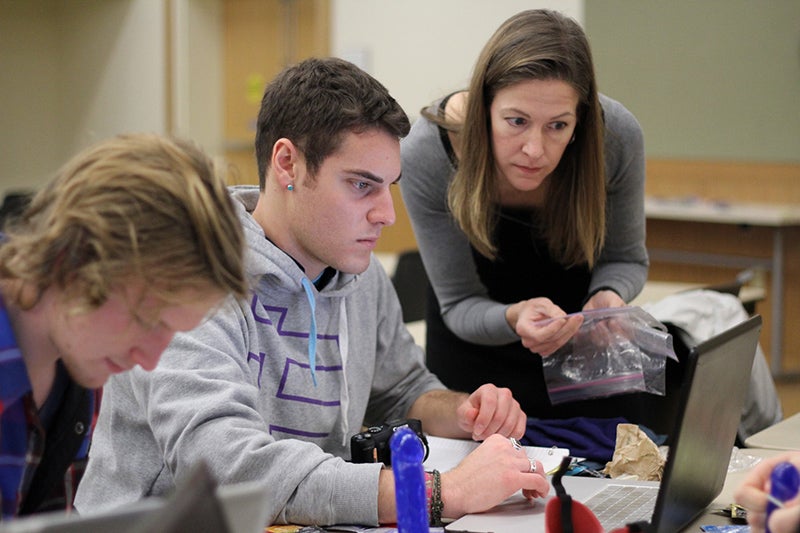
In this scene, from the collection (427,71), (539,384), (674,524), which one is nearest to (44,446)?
(674,524)

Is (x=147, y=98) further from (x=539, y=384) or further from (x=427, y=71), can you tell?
(x=539, y=384)

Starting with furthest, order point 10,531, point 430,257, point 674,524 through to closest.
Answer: point 430,257 < point 674,524 < point 10,531

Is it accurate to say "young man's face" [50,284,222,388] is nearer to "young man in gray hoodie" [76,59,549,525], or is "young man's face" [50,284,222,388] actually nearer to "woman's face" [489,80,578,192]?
"young man in gray hoodie" [76,59,549,525]

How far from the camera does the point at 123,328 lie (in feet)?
3.47

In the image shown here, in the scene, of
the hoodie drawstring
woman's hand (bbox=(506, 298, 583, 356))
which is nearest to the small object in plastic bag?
woman's hand (bbox=(506, 298, 583, 356))

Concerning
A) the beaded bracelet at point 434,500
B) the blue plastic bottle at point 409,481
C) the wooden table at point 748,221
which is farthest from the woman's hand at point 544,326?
the wooden table at point 748,221

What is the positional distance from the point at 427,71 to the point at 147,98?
1.93 meters

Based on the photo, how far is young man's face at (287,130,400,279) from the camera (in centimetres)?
168

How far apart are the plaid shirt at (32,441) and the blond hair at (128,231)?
105 mm

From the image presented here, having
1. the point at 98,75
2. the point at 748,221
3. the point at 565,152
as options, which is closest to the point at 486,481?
the point at 565,152

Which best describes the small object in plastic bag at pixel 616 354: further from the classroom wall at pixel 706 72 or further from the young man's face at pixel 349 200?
the classroom wall at pixel 706 72

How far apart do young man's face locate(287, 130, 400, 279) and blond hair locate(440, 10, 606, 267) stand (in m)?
0.42

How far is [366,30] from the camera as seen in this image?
6812 mm

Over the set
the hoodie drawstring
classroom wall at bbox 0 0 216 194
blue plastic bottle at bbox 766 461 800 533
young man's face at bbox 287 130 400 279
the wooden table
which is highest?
young man's face at bbox 287 130 400 279
